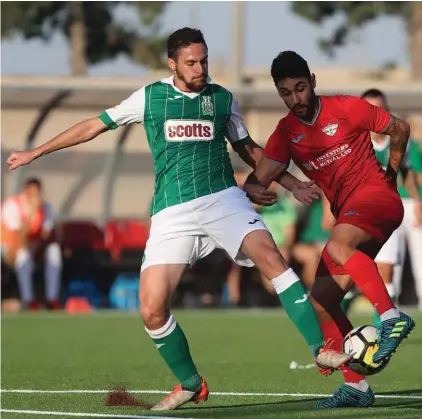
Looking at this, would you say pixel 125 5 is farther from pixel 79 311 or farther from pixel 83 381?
pixel 83 381

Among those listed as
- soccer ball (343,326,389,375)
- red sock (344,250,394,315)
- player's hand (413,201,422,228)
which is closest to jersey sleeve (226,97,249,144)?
red sock (344,250,394,315)

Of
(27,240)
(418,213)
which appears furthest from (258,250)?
(27,240)

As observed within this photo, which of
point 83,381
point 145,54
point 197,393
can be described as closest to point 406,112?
point 83,381

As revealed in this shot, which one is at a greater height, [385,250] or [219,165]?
[219,165]

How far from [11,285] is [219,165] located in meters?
13.4

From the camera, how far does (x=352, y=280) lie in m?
8.78

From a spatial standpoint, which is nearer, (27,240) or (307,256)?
(27,240)

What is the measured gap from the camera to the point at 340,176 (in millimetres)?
8789

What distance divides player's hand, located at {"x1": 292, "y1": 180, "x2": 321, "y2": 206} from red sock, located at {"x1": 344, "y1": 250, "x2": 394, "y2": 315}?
48cm

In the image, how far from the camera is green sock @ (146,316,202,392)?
8.69 metres

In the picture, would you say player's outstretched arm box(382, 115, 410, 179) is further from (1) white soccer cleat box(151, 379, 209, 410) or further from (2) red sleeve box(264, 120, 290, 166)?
(1) white soccer cleat box(151, 379, 209, 410)

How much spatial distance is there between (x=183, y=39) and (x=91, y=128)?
82 centimetres

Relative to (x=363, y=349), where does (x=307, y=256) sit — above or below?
below

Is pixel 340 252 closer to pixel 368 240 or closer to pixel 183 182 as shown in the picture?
pixel 368 240
